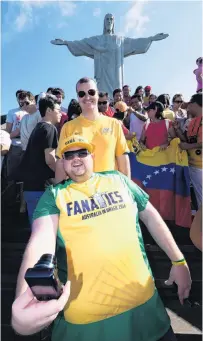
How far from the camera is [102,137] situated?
3.15 meters

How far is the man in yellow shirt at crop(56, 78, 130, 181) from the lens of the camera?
3119 millimetres

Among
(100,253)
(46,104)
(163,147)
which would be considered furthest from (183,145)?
(100,253)

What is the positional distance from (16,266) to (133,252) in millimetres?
2440

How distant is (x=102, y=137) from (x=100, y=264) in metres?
1.69

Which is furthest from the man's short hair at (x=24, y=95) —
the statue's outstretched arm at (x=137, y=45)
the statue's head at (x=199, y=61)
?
the statue's outstretched arm at (x=137, y=45)

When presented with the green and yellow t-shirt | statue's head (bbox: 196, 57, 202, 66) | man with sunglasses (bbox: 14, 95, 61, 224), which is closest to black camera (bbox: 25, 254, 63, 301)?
the green and yellow t-shirt

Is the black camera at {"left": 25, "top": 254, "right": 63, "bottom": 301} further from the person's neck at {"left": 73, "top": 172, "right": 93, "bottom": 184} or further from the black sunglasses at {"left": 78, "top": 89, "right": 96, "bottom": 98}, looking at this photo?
the black sunglasses at {"left": 78, "top": 89, "right": 96, "bottom": 98}

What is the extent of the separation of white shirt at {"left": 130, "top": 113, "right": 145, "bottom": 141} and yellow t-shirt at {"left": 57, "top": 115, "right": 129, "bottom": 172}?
2244 millimetres

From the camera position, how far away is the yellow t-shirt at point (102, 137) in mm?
3105

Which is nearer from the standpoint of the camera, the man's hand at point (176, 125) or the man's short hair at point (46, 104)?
the man's short hair at point (46, 104)

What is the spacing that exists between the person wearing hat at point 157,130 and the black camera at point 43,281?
13.3 ft

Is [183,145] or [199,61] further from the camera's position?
[199,61]

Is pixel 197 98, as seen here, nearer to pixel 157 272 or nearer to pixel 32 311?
pixel 157 272

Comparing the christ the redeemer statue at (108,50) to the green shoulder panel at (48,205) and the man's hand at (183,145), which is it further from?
the green shoulder panel at (48,205)
